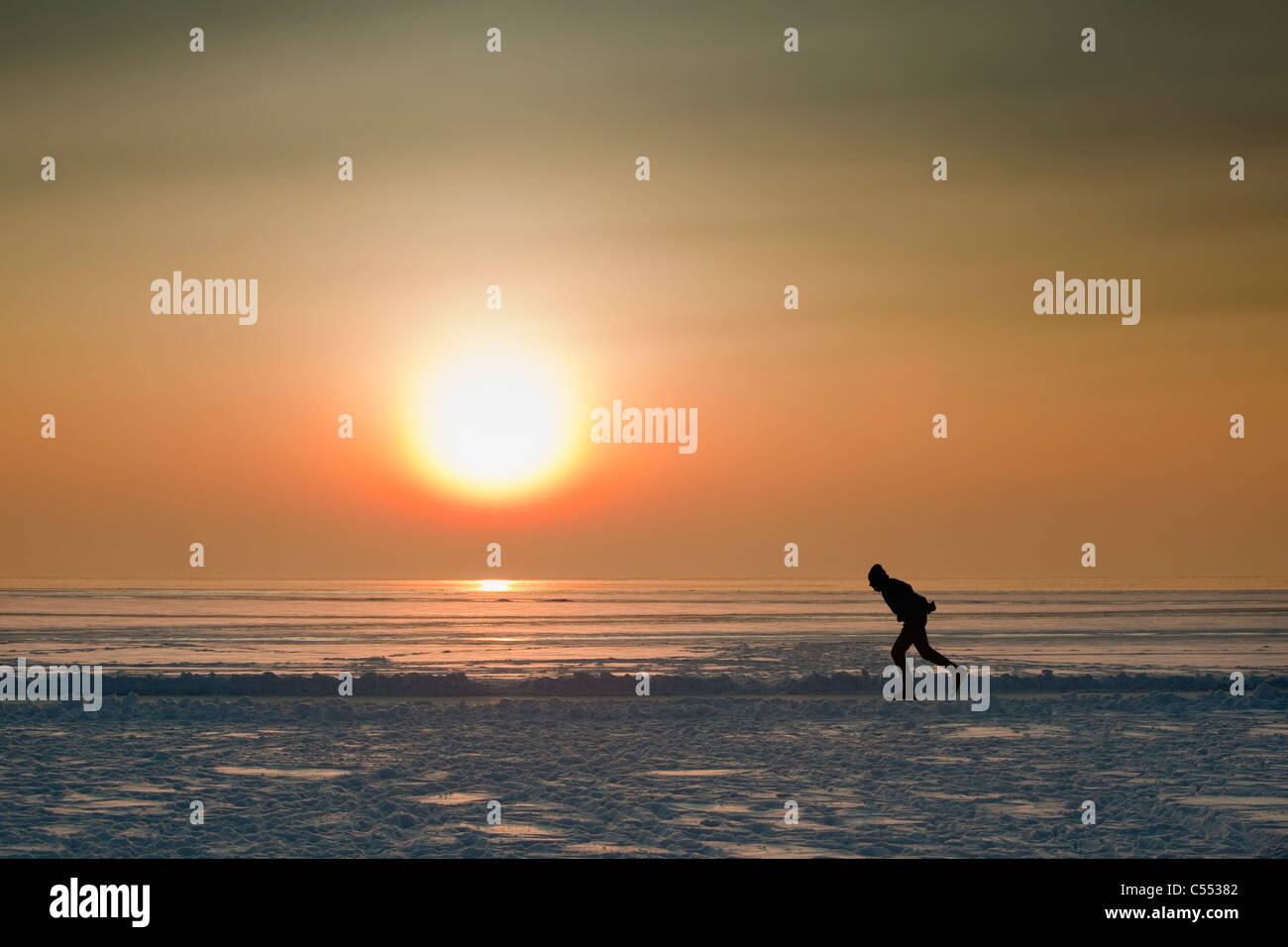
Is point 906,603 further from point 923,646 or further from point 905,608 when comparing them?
point 923,646

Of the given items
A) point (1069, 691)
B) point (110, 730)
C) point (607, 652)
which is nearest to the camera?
point (110, 730)

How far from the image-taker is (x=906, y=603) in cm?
1448

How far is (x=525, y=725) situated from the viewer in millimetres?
12812

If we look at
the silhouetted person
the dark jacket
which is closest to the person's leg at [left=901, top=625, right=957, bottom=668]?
the silhouetted person

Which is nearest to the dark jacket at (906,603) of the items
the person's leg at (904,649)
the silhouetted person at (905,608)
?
the silhouetted person at (905,608)

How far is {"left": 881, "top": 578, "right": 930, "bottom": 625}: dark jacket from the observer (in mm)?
14352

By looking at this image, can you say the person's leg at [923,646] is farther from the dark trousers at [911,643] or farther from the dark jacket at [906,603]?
the dark jacket at [906,603]

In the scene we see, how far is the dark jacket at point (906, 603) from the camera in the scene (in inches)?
565

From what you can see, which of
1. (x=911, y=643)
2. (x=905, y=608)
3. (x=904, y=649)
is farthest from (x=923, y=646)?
(x=905, y=608)

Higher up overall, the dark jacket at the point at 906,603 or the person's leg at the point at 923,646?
the dark jacket at the point at 906,603
